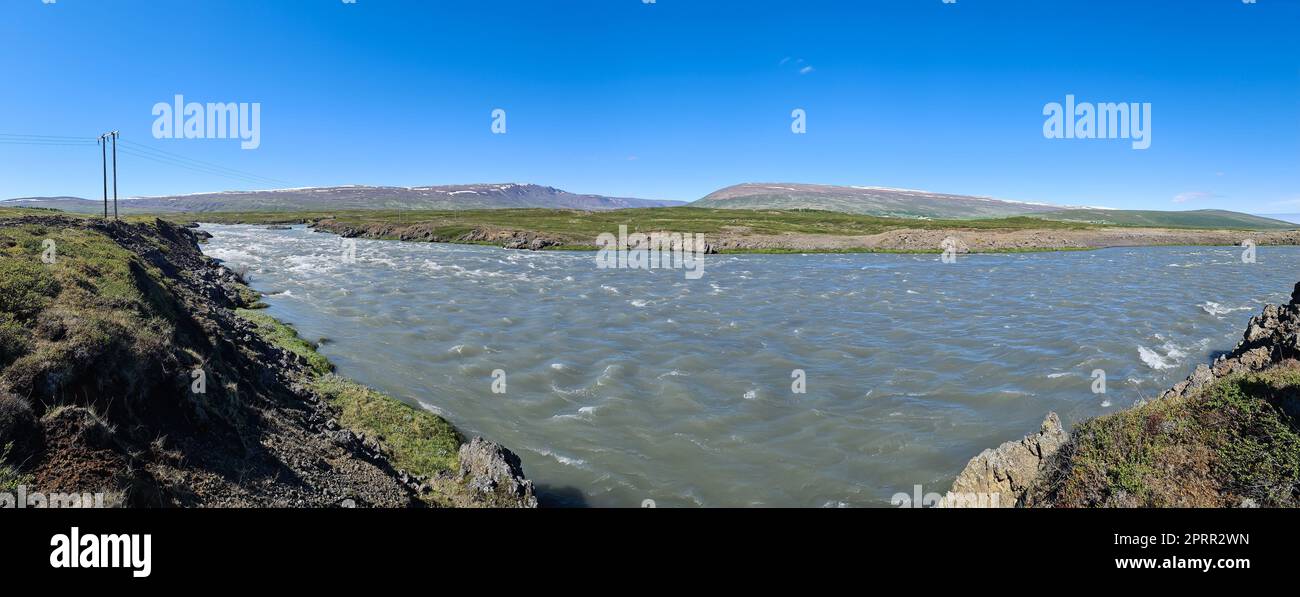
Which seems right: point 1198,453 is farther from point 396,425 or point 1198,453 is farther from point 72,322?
point 72,322

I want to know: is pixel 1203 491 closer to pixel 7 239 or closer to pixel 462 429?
pixel 462 429

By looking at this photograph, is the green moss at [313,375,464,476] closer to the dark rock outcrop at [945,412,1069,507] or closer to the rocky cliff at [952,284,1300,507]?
the dark rock outcrop at [945,412,1069,507]

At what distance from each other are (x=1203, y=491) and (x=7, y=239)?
2760 centimetres

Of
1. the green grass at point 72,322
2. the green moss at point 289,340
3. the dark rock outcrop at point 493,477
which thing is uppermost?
the green grass at point 72,322

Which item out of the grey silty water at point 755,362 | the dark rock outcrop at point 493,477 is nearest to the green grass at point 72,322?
the dark rock outcrop at point 493,477

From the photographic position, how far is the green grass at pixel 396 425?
12.7 m

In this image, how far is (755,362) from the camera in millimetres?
21578

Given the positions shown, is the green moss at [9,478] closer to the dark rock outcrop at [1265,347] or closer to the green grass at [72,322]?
the green grass at [72,322]

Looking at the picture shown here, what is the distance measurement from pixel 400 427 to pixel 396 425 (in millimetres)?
161

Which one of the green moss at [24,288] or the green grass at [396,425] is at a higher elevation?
the green moss at [24,288]

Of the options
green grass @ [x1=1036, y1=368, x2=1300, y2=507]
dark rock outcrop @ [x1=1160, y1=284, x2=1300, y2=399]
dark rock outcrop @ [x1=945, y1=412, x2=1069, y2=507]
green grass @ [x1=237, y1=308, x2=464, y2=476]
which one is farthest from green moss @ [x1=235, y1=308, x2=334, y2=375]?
dark rock outcrop @ [x1=1160, y1=284, x2=1300, y2=399]

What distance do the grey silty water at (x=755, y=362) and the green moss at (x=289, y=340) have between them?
2.50ft

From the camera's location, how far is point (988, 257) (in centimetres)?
7100
